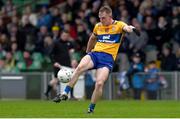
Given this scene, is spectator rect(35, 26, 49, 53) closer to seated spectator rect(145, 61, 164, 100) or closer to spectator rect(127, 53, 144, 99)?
spectator rect(127, 53, 144, 99)

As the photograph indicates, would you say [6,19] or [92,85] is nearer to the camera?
[92,85]

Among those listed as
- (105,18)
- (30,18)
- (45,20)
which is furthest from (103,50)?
(30,18)

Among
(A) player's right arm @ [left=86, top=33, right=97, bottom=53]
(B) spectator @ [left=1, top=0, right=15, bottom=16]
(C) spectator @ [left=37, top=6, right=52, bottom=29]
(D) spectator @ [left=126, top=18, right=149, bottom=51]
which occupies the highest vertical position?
(B) spectator @ [left=1, top=0, right=15, bottom=16]

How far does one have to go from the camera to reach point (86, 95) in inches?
1103

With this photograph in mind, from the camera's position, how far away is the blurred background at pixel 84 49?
27.5 m

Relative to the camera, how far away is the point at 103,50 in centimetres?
1853

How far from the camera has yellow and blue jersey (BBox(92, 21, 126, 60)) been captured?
1858 cm

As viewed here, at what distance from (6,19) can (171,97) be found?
9.36 metres

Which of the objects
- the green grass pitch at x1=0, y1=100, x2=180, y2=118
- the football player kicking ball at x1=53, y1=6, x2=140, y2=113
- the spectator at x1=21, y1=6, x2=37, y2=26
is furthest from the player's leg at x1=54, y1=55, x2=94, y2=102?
the spectator at x1=21, y1=6, x2=37, y2=26

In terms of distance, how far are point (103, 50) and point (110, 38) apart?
13.6 inches

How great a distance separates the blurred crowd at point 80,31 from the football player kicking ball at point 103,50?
8462 millimetres

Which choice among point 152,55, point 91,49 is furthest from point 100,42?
point 152,55

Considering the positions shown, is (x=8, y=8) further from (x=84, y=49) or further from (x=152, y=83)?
(x=152, y=83)

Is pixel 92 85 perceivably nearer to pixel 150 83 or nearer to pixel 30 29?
pixel 150 83
